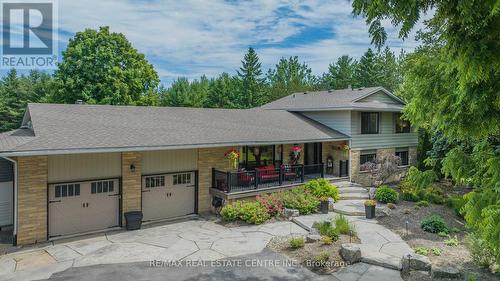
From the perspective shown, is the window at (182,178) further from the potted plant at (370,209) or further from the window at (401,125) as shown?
the window at (401,125)

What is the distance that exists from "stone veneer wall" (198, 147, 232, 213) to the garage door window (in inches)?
196

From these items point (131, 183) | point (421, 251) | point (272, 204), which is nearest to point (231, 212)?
point (272, 204)

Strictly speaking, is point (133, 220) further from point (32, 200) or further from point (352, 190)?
point (352, 190)

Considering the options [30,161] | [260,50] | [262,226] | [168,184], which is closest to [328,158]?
[262,226]

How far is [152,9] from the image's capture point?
14.6m

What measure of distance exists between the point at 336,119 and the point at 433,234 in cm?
982

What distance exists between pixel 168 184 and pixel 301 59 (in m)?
56.3

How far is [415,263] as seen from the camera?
896cm

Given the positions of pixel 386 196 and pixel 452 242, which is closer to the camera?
pixel 452 242

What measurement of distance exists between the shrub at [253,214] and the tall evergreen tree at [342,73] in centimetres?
4603

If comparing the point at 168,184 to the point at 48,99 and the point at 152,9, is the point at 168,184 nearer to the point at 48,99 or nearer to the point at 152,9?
the point at 152,9

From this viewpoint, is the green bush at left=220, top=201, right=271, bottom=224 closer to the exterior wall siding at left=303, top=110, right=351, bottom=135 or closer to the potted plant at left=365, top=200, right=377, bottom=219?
the potted plant at left=365, top=200, right=377, bottom=219

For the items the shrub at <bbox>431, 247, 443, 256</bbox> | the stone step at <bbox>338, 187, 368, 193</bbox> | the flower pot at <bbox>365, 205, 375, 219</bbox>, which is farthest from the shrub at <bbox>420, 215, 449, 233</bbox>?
the stone step at <bbox>338, 187, 368, 193</bbox>

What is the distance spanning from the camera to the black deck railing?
1516cm
